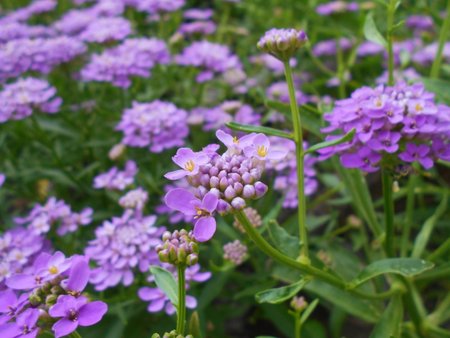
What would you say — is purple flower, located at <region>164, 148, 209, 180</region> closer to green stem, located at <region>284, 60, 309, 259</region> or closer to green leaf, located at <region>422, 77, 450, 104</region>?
green stem, located at <region>284, 60, 309, 259</region>

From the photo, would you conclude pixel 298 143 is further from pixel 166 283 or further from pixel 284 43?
pixel 166 283

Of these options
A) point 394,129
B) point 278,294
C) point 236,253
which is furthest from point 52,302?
point 394,129

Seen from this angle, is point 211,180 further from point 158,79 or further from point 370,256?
point 158,79

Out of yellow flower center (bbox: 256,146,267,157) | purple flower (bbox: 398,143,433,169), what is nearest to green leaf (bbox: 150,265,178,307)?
yellow flower center (bbox: 256,146,267,157)

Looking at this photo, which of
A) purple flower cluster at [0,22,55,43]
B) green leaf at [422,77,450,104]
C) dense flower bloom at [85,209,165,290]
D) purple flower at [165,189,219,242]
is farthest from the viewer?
purple flower cluster at [0,22,55,43]

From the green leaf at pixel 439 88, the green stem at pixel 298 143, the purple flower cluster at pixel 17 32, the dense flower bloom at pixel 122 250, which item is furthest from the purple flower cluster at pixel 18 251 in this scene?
the green leaf at pixel 439 88
